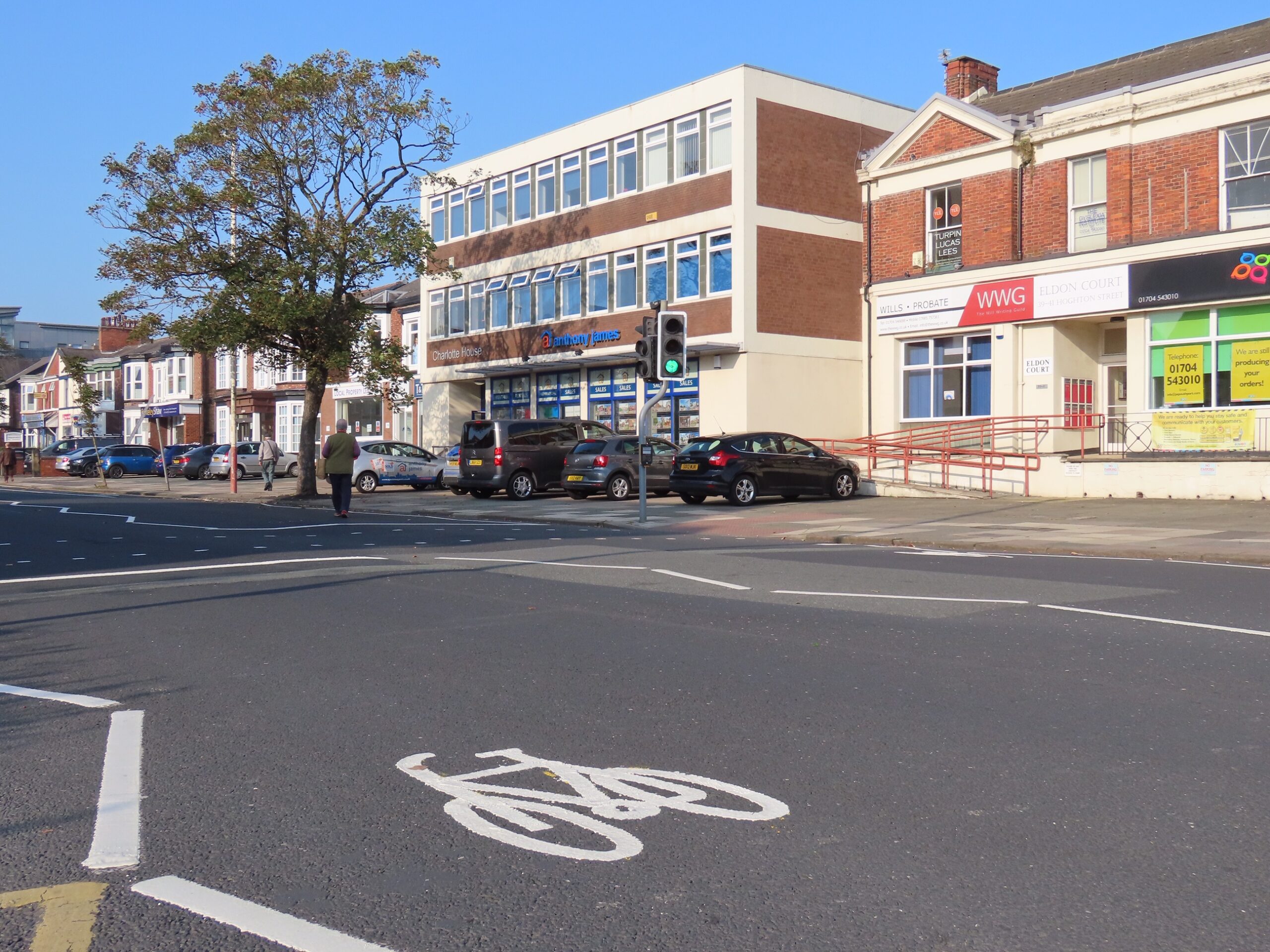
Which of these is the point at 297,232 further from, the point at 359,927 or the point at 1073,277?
the point at 359,927

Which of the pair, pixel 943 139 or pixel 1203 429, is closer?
pixel 1203 429

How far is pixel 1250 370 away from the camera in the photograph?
2345 cm

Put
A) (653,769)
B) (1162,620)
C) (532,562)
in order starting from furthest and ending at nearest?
(532,562) < (1162,620) < (653,769)

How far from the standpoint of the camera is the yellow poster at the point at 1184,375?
79.5 ft

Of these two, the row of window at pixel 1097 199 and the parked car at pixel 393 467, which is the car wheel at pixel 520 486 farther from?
the row of window at pixel 1097 199

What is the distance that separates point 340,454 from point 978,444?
46.0 ft

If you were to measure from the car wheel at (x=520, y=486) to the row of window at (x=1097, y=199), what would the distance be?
10.9m

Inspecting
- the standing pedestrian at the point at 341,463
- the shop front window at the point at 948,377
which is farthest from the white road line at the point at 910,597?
the shop front window at the point at 948,377

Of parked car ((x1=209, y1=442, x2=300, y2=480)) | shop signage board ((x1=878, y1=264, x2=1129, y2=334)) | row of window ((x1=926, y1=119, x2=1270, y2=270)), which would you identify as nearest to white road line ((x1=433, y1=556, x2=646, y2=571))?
shop signage board ((x1=878, y1=264, x2=1129, y2=334))

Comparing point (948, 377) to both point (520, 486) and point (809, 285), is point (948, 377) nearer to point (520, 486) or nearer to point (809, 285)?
point (809, 285)

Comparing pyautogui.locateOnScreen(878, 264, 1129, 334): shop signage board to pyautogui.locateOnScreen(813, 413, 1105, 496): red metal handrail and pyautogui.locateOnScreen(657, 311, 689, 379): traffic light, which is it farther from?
pyautogui.locateOnScreen(657, 311, 689, 379): traffic light

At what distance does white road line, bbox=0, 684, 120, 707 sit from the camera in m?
6.72

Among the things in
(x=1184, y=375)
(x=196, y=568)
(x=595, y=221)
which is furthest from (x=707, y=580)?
(x=595, y=221)

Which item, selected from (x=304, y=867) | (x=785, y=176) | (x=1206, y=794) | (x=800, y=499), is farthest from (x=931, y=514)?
(x=304, y=867)
